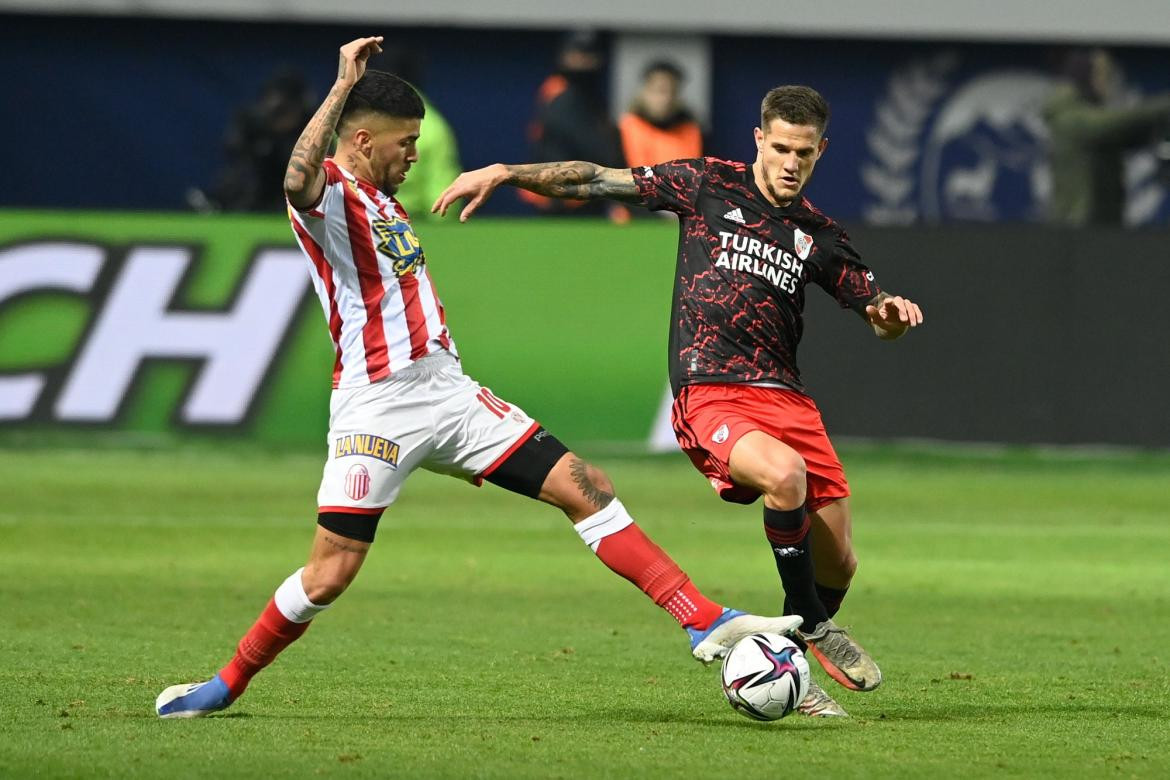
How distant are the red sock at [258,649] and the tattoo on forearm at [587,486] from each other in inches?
41.2

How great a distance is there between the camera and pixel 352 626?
29.8 feet

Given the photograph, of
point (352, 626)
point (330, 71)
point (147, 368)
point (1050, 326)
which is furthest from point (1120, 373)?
point (330, 71)

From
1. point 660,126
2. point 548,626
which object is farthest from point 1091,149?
point 548,626

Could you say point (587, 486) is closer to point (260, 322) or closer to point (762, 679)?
point (762, 679)

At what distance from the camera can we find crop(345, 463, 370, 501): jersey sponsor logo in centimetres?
673

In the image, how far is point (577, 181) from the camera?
7.66 meters

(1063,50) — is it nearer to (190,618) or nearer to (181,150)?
(181,150)

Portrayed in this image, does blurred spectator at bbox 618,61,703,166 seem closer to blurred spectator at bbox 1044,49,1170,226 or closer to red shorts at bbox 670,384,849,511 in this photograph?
blurred spectator at bbox 1044,49,1170,226

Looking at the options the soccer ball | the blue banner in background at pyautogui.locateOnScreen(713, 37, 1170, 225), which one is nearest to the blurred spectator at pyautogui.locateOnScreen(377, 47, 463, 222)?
the blue banner in background at pyautogui.locateOnScreen(713, 37, 1170, 225)

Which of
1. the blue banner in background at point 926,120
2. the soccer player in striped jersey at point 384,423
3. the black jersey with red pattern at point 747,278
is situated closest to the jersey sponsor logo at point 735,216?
the black jersey with red pattern at point 747,278

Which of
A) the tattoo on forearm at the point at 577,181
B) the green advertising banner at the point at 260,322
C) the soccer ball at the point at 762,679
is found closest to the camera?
the soccer ball at the point at 762,679

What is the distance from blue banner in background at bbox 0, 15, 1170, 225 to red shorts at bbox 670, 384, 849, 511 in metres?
16.3

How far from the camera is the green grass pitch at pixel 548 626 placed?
20.5 feet

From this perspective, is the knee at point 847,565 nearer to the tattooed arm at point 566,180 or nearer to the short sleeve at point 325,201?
the tattooed arm at point 566,180
